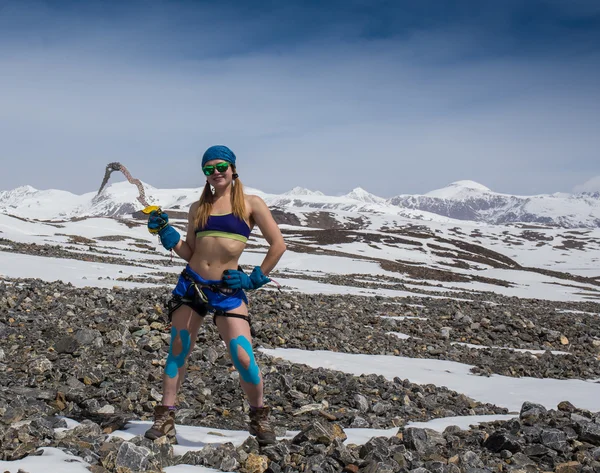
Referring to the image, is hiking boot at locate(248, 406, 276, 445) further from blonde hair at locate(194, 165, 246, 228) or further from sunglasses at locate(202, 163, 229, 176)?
sunglasses at locate(202, 163, 229, 176)

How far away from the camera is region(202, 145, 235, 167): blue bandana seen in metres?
5.29

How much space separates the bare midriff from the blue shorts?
72 mm

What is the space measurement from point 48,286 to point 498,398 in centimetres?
1176

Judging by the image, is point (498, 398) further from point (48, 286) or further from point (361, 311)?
point (48, 286)

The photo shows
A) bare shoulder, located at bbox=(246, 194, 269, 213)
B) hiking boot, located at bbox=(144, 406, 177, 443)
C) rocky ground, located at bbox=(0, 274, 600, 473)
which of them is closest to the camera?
rocky ground, located at bbox=(0, 274, 600, 473)

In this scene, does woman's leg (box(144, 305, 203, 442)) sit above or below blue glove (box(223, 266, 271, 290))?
below

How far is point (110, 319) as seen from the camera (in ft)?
34.1

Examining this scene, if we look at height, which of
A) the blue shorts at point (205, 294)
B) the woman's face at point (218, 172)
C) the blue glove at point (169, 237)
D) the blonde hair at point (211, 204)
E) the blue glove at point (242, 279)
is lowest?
the blue shorts at point (205, 294)

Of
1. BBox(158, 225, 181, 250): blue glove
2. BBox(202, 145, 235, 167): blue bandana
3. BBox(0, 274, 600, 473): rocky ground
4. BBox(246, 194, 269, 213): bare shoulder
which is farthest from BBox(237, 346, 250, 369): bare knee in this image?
BBox(202, 145, 235, 167): blue bandana

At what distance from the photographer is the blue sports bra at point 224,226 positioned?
17.3 ft

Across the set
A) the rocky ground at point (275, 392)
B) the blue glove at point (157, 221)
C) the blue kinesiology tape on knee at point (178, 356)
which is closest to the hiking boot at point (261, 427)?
the rocky ground at point (275, 392)

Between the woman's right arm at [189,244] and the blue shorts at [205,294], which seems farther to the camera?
the woman's right arm at [189,244]

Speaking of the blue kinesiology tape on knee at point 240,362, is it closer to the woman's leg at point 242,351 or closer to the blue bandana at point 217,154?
the woman's leg at point 242,351

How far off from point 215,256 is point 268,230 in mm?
635
